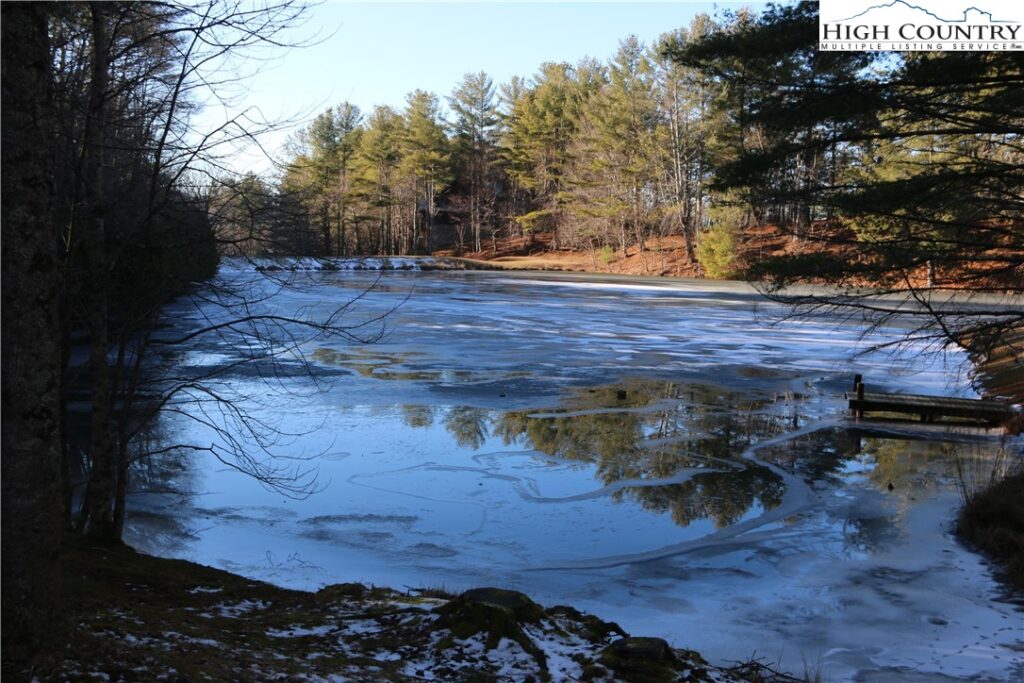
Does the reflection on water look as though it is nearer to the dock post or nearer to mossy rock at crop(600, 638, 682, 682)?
the dock post

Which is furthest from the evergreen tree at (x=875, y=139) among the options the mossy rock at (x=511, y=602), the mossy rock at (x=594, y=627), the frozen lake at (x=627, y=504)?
the mossy rock at (x=511, y=602)

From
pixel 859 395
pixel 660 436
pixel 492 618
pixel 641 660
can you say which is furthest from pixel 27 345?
pixel 859 395

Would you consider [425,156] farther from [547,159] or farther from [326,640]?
[326,640]

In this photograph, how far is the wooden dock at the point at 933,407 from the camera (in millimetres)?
14836

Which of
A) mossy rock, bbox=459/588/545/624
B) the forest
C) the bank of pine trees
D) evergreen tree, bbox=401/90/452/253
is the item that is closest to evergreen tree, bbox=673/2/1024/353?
the forest

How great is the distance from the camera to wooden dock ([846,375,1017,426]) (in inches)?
584

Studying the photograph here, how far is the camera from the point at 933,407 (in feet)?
48.8

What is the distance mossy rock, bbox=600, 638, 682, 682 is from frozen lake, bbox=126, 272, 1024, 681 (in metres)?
1.34

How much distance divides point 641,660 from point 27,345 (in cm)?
355

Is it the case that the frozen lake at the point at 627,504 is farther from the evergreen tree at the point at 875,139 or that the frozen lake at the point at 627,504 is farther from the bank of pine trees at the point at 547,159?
the bank of pine trees at the point at 547,159

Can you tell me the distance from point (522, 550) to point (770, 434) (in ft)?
22.1

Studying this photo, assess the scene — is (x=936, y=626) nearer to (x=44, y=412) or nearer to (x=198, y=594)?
(x=198, y=594)

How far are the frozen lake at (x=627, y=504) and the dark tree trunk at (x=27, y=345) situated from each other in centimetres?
402

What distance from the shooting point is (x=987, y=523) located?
9.24 m
